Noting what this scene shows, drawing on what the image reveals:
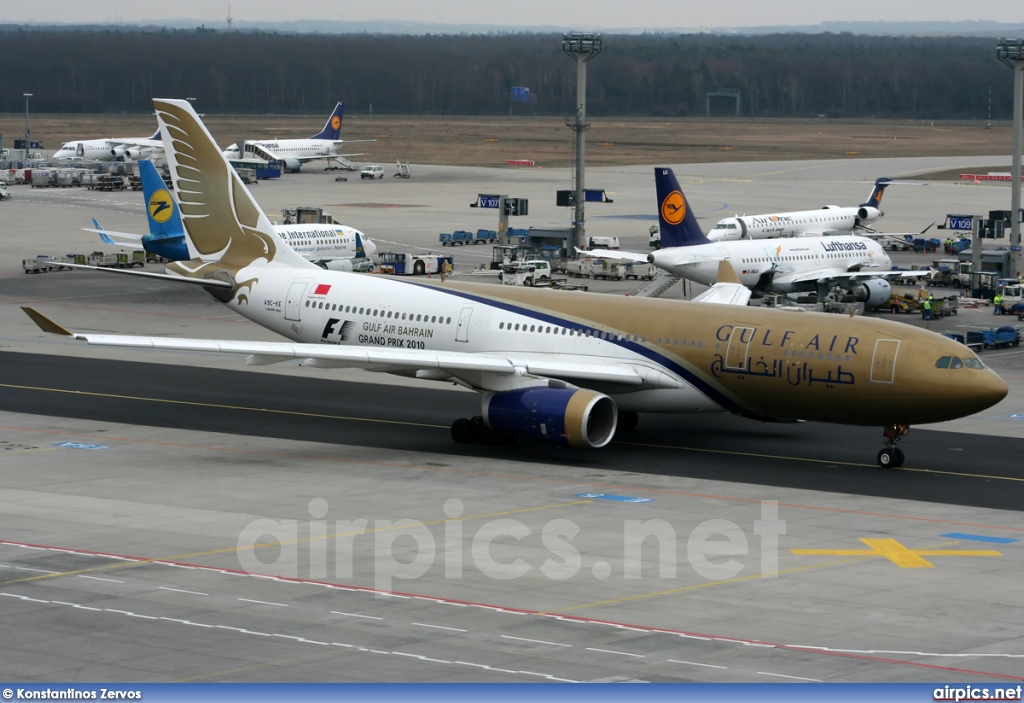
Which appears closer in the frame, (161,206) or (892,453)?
(892,453)

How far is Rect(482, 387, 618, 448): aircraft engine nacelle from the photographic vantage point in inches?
1624

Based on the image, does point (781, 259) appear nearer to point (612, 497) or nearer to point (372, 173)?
point (612, 497)

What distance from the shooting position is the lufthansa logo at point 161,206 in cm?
7838

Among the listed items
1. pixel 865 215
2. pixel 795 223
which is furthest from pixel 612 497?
pixel 865 215

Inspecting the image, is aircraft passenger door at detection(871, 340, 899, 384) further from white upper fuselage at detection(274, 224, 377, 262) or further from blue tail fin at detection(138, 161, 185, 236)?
white upper fuselage at detection(274, 224, 377, 262)

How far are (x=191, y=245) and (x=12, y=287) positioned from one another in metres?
32.6

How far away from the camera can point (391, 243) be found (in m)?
105

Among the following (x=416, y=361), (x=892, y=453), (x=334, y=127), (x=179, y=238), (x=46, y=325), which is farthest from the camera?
(x=334, y=127)

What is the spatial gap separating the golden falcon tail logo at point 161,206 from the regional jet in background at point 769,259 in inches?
905

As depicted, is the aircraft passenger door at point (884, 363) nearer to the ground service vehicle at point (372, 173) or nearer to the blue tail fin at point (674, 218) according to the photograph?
the blue tail fin at point (674, 218)

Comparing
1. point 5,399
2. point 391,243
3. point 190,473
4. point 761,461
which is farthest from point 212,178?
point 391,243

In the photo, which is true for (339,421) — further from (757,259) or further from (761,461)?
(757,259)

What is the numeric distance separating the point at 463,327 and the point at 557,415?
269 inches

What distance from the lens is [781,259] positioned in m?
81.2
